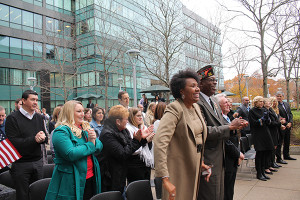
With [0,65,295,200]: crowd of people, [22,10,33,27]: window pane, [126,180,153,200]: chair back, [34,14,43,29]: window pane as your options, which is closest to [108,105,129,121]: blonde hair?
[0,65,295,200]: crowd of people

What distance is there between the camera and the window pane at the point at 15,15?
24938mm

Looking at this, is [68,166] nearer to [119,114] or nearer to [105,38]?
[119,114]

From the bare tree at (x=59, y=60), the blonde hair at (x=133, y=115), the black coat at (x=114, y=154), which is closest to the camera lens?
the black coat at (x=114, y=154)

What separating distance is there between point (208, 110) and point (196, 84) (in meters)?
0.53

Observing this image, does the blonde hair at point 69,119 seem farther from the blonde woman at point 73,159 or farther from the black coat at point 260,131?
the black coat at point 260,131

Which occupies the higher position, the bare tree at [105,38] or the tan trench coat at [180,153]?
the bare tree at [105,38]

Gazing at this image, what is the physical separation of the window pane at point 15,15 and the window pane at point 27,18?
1.56 ft

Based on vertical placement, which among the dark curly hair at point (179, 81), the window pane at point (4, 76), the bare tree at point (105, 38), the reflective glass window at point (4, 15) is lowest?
the dark curly hair at point (179, 81)

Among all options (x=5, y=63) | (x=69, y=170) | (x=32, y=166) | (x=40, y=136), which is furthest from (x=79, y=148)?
(x=5, y=63)

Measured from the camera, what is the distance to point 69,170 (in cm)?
283

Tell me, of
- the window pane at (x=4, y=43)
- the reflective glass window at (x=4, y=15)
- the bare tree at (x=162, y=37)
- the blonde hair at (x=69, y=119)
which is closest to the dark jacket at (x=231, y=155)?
the blonde hair at (x=69, y=119)

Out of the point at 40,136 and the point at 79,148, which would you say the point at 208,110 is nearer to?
the point at 79,148

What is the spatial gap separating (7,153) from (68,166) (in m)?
1.17

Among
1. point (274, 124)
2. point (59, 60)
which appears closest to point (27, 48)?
point (59, 60)
